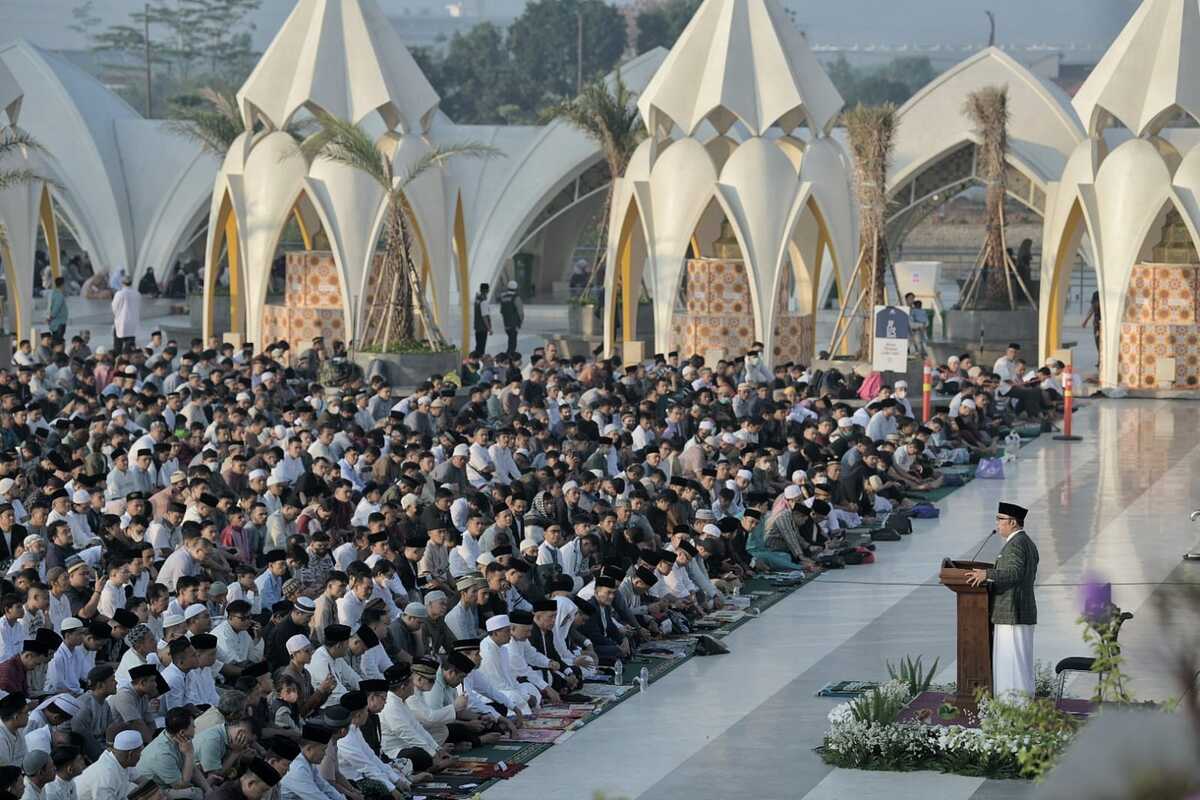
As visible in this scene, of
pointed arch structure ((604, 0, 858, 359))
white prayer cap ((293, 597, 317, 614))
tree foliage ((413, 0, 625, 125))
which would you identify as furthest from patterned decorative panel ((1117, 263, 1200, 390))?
tree foliage ((413, 0, 625, 125))

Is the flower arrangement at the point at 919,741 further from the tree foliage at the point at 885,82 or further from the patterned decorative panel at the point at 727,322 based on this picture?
the tree foliage at the point at 885,82

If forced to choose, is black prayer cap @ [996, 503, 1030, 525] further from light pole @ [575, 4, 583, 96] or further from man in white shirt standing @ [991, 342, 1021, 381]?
light pole @ [575, 4, 583, 96]

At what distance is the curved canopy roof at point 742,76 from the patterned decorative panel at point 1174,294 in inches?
201

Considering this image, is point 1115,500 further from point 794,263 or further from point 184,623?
point 794,263

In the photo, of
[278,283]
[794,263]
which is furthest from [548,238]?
[794,263]

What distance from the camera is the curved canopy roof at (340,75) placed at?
25.9 metres

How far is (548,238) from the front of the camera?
40.8 meters

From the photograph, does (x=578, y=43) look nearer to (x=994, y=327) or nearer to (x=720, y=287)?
(x=994, y=327)

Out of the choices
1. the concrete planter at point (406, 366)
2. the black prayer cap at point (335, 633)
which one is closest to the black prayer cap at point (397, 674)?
the black prayer cap at point (335, 633)

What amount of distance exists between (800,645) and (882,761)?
288cm

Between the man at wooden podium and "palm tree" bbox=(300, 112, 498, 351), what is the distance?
15282mm

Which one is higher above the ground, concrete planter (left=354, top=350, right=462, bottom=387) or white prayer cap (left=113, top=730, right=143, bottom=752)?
concrete planter (left=354, top=350, right=462, bottom=387)

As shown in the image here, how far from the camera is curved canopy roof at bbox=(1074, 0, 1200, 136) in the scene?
24484 mm

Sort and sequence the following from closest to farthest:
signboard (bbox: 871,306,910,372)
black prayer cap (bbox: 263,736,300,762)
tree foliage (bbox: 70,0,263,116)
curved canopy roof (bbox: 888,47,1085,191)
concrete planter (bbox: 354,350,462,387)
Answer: black prayer cap (bbox: 263,736,300,762) < signboard (bbox: 871,306,910,372) < concrete planter (bbox: 354,350,462,387) < curved canopy roof (bbox: 888,47,1085,191) < tree foliage (bbox: 70,0,263,116)
